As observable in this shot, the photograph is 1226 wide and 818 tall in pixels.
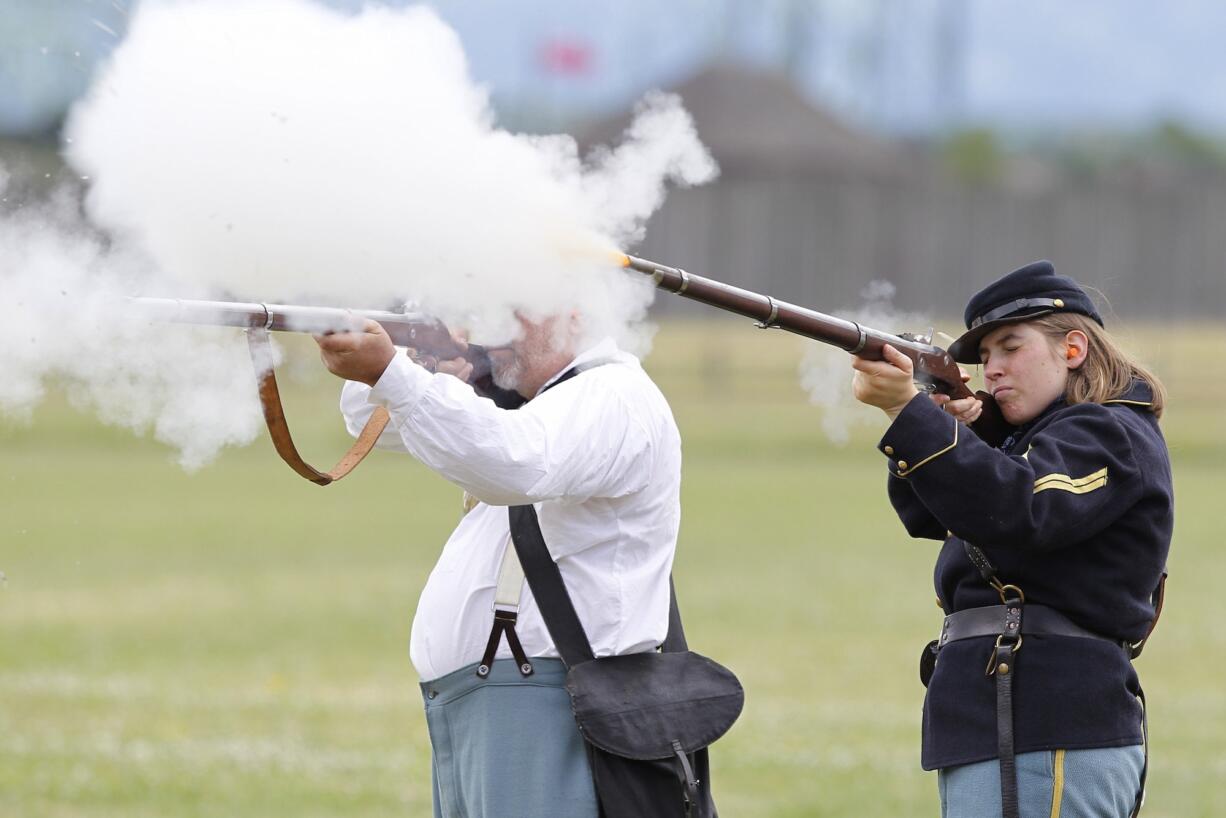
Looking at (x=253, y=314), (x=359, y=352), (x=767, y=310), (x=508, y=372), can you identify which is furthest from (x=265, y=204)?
(x=767, y=310)

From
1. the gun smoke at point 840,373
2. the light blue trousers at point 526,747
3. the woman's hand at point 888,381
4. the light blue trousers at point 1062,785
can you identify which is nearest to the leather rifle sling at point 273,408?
the light blue trousers at point 526,747

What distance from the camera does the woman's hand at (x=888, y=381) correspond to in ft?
13.4

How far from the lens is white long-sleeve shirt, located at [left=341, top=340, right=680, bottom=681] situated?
12.5ft

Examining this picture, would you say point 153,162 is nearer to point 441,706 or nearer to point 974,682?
point 441,706

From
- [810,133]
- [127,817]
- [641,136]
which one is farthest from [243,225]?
→ [810,133]

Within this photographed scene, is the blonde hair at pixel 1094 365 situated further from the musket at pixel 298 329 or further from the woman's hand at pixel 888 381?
the musket at pixel 298 329

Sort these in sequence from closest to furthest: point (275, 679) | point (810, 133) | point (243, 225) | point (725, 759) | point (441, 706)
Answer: point (243, 225), point (441, 706), point (725, 759), point (275, 679), point (810, 133)

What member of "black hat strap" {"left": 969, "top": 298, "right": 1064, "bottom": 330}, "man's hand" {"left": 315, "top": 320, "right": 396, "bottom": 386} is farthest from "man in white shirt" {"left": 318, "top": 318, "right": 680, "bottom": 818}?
"black hat strap" {"left": 969, "top": 298, "right": 1064, "bottom": 330}

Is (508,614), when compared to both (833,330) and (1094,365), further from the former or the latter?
(1094,365)

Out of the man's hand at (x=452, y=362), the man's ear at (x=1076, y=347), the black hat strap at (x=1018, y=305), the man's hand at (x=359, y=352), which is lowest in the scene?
the man's hand at (x=359, y=352)

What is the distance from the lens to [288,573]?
55.4 ft

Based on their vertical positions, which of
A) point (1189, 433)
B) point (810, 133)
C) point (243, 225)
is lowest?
point (243, 225)

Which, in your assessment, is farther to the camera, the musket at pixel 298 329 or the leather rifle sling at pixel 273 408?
the leather rifle sling at pixel 273 408

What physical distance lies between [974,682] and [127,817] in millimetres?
4638
